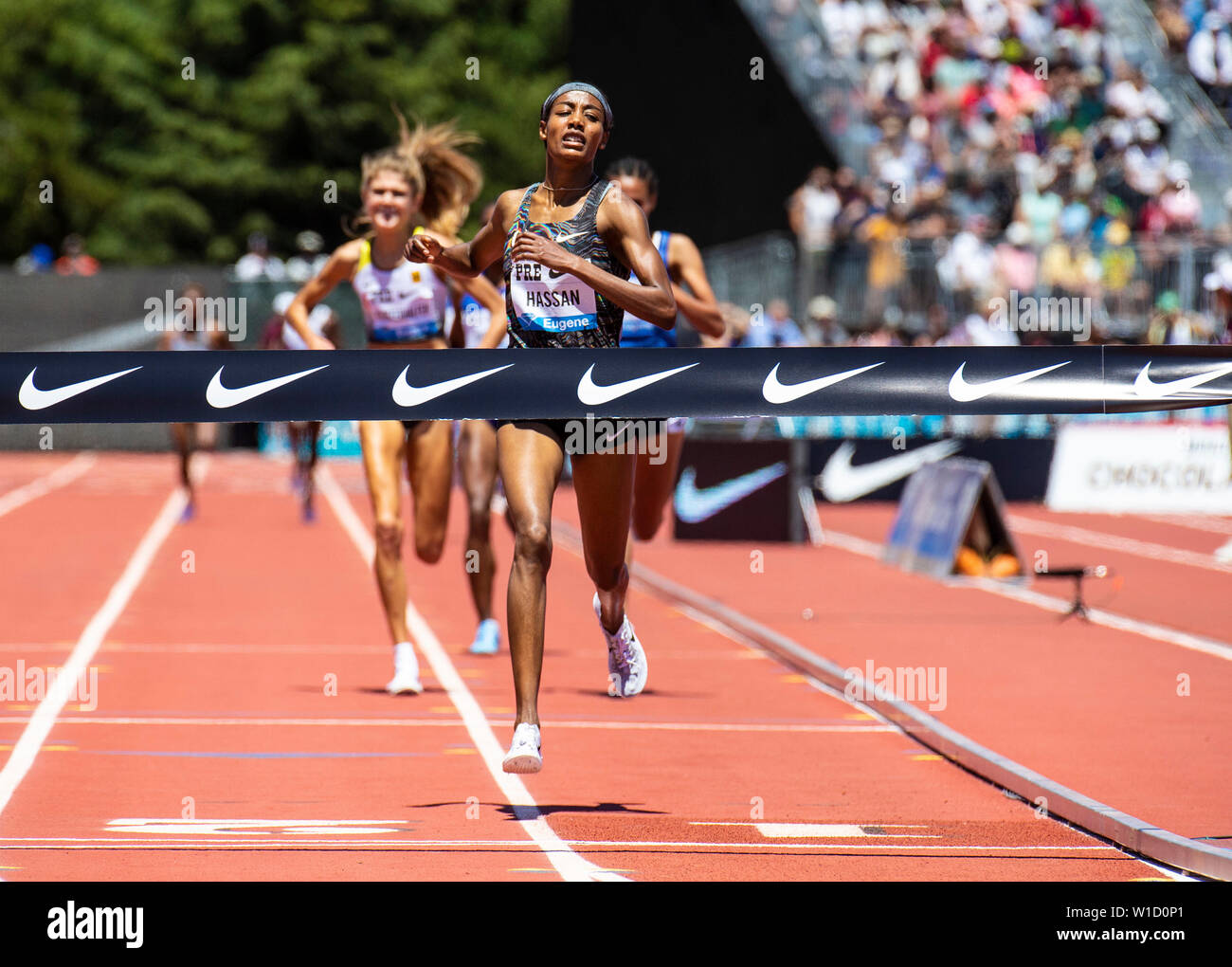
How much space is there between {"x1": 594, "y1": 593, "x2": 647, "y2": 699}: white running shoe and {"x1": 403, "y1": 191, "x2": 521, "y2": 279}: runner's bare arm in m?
1.78

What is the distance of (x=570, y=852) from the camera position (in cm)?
664

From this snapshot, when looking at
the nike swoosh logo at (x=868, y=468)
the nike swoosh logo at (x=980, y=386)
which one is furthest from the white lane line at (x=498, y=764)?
the nike swoosh logo at (x=868, y=468)

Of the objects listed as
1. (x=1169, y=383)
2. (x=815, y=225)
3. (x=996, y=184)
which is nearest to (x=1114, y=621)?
(x=1169, y=383)

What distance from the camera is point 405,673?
10227mm

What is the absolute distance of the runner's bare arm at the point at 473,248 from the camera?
7.50 m

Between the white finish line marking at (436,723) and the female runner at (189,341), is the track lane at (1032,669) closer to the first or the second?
the white finish line marking at (436,723)

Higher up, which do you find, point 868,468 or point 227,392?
point 227,392

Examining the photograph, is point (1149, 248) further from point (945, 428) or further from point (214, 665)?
point (214, 665)

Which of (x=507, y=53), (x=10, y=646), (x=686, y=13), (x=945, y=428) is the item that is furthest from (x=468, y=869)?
(x=507, y=53)

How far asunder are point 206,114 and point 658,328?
46.9m

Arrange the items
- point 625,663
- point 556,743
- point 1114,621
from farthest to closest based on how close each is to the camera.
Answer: point 1114,621
point 556,743
point 625,663

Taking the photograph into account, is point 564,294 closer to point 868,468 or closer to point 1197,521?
point 1197,521

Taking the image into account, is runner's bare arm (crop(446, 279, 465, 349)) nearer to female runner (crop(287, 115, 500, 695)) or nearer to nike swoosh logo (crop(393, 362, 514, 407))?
female runner (crop(287, 115, 500, 695))

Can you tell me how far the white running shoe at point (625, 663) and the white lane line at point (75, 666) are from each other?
2337 mm
